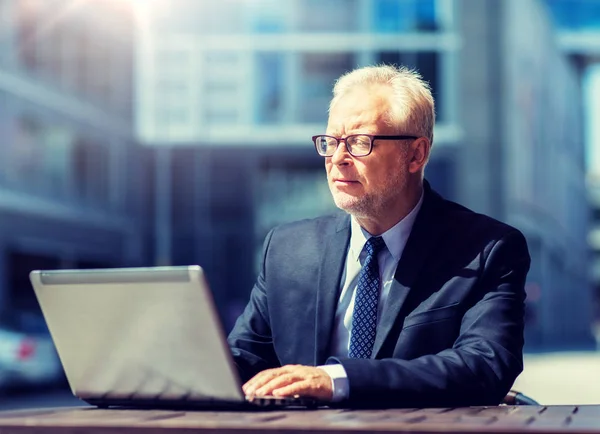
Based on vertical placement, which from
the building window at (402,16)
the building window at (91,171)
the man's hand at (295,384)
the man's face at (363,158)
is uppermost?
the building window at (402,16)

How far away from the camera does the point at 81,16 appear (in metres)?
33.5

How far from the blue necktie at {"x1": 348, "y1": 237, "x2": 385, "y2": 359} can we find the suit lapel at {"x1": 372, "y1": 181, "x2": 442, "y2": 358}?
87 millimetres

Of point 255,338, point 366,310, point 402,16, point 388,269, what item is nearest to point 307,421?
point 366,310

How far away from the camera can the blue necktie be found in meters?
2.84

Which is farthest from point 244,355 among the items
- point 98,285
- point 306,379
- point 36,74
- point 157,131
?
point 157,131

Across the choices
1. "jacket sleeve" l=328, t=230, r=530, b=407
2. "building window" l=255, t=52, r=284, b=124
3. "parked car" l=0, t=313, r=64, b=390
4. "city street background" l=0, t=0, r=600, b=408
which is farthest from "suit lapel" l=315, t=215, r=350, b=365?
"building window" l=255, t=52, r=284, b=124

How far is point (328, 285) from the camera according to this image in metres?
2.93

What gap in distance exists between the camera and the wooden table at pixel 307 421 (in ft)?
5.62

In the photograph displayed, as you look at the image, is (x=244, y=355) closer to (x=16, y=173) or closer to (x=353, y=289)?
(x=353, y=289)

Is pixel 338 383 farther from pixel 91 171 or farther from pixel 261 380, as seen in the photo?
pixel 91 171

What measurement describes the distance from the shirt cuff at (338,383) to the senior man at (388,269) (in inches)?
8.8

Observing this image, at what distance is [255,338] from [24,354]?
14.9 m

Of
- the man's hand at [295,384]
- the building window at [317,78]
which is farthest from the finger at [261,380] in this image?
the building window at [317,78]

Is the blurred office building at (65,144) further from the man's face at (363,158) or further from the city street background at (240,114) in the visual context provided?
the man's face at (363,158)
